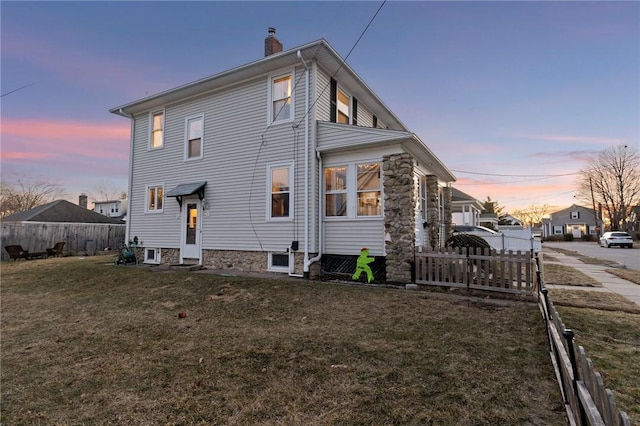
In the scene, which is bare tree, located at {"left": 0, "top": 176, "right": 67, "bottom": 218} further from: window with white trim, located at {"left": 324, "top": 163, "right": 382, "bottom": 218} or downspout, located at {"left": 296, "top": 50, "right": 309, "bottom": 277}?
window with white trim, located at {"left": 324, "top": 163, "right": 382, "bottom": 218}

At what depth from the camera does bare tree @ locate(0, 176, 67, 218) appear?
35.4m

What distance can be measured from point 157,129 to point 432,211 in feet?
37.8

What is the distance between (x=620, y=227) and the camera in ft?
143

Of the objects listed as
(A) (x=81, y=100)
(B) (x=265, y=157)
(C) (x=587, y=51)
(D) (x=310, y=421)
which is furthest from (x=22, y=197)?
(C) (x=587, y=51)

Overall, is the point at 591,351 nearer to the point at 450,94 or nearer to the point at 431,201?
the point at 431,201

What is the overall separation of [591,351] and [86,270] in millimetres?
13945

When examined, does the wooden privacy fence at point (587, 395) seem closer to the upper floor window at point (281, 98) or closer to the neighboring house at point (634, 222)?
A: the upper floor window at point (281, 98)

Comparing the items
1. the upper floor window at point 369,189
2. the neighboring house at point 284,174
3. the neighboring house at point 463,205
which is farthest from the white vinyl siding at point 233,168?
the neighboring house at point 463,205

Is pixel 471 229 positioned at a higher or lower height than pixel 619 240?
higher

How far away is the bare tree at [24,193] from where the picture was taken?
35.4m

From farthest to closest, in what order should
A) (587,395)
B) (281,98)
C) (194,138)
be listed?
(194,138) < (281,98) < (587,395)

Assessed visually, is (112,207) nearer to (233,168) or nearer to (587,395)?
(233,168)

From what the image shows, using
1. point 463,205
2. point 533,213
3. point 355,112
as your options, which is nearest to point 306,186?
point 355,112

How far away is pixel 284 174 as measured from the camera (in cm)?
981
